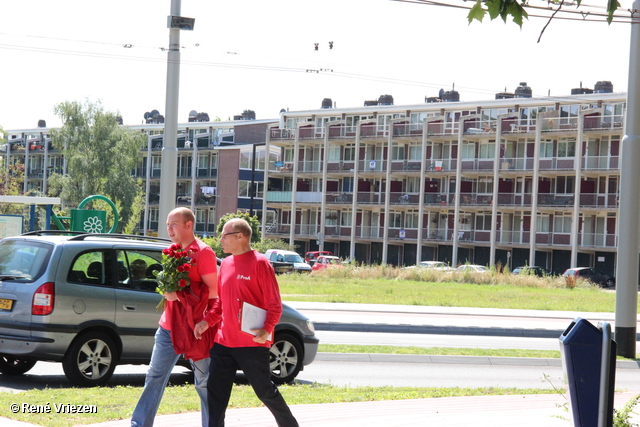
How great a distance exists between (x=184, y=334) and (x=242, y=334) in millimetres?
513

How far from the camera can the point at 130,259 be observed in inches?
422

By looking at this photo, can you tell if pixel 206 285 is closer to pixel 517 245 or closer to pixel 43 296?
pixel 43 296

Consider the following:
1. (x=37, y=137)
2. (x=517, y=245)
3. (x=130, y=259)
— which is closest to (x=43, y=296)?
(x=130, y=259)

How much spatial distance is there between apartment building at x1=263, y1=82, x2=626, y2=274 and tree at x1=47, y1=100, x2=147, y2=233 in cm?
1680

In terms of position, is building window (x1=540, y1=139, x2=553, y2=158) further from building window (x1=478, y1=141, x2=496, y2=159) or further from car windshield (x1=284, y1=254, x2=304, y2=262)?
car windshield (x1=284, y1=254, x2=304, y2=262)

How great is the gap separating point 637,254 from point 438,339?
6.01m

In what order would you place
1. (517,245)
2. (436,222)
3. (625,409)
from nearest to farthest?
(625,409) < (517,245) < (436,222)

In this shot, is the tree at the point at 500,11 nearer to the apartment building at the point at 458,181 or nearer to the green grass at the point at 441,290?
Answer: the green grass at the point at 441,290

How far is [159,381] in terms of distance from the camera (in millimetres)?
6754

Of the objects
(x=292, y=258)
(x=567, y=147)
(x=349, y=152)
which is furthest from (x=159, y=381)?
(x=349, y=152)

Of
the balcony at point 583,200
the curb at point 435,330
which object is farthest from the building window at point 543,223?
the curb at point 435,330

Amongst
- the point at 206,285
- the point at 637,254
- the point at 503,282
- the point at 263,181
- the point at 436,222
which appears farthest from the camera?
the point at 263,181

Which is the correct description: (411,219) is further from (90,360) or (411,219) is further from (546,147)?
(90,360)

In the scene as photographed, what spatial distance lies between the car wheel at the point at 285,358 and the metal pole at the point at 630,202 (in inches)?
251
